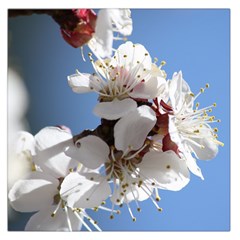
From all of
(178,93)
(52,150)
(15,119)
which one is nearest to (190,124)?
(178,93)

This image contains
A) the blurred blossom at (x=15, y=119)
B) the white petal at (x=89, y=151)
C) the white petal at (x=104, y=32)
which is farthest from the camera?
the blurred blossom at (x=15, y=119)

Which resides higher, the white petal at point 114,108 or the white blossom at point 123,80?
the white blossom at point 123,80

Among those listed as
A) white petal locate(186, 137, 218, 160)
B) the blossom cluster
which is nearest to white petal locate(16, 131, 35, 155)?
the blossom cluster

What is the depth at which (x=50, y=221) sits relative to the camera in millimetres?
1036

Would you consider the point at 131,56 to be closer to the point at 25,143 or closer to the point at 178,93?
the point at 178,93

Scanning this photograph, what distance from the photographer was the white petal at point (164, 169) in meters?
0.94

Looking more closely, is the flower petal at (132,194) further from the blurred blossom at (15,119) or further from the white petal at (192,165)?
the blurred blossom at (15,119)

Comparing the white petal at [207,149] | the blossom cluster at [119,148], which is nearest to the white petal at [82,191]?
the blossom cluster at [119,148]

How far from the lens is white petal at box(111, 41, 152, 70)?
100cm

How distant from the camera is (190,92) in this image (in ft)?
3.51

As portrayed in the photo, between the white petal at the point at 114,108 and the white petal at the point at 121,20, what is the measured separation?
0.14 meters

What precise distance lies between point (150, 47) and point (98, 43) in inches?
10.4
